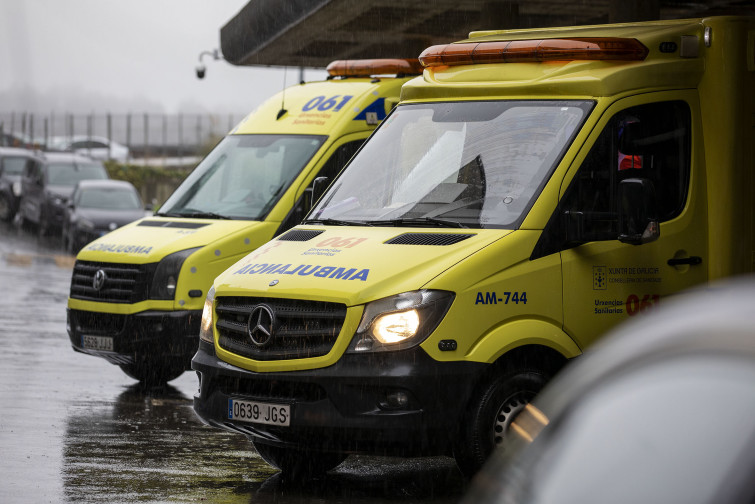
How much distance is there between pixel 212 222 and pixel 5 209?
2957cm

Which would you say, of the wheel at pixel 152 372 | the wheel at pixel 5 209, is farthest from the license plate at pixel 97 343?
the wheel at pixel 5 209

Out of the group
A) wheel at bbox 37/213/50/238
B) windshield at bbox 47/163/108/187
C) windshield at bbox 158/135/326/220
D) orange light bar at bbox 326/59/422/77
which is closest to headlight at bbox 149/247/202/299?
windshield at bbox 158/135/326/220

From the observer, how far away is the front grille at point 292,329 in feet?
22.4

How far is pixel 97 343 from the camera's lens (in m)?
11.0

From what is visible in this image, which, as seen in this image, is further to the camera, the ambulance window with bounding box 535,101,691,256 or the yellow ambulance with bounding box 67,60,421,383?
the yellow ambulance with bounding box 67,60,421,383

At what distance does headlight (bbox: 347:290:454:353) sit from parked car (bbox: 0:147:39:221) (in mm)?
32406

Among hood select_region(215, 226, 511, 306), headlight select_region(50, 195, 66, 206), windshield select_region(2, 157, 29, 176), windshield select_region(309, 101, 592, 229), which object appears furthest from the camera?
windshield select_region(2, 157, 29, 176)

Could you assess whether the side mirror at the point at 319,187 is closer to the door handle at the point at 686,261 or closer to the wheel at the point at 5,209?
the door handle at the point at 686,261

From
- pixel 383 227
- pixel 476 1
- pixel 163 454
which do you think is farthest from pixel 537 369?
pixel 476 1

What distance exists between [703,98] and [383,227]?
208 cm

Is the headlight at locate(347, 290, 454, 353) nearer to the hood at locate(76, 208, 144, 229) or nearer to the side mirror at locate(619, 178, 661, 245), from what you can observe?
the side mirror at locate(619, 178, 661, 245)

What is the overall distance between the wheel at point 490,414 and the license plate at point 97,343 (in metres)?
4.80

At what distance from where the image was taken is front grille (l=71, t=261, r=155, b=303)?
10758mm

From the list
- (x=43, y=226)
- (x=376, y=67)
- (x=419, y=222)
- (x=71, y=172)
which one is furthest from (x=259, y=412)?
(x=43, y=226)
